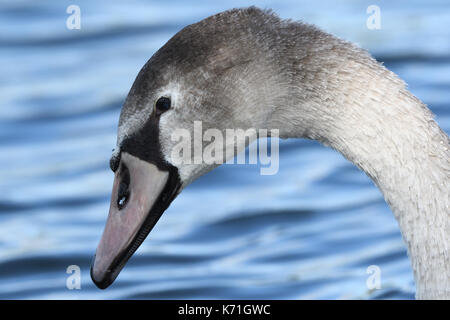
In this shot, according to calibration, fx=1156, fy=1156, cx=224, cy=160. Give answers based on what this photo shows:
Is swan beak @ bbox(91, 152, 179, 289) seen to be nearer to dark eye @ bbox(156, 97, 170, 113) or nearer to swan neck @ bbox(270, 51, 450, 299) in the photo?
dark eye @ bbox(156, 97, 170, 113)

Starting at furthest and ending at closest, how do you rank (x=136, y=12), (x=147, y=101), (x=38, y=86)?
(x=136, y=12), (x=38, y=86), (x=147, y=101)

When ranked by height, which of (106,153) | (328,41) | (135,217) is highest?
(106,153)

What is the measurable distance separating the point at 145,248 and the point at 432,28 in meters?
4.77

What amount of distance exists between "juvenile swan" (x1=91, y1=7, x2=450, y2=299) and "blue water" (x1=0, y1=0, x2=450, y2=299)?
2054 mm

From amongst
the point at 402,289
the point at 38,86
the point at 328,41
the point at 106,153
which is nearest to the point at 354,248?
the point at 402,289

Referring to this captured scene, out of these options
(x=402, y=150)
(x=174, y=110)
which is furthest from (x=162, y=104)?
(x=402, y=150)

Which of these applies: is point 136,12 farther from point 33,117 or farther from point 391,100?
point 391,100

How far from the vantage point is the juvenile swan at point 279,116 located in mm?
4984

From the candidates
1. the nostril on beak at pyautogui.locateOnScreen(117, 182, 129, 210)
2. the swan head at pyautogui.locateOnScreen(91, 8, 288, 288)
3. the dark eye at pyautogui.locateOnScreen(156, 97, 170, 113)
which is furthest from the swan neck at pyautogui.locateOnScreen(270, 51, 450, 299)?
the nostril on beak at pyautogui.locateOnScreen(117, 182, 129, 210)

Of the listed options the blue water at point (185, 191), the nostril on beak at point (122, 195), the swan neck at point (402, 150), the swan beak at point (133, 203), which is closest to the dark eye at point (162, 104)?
the swan beak at point (133, 203)

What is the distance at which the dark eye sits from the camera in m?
5.35

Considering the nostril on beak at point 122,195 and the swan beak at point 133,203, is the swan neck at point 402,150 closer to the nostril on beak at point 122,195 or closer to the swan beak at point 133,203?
the swan beak at point 133,203

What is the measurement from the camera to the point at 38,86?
1095 centimetres

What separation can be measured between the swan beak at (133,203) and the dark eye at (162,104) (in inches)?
10.9
